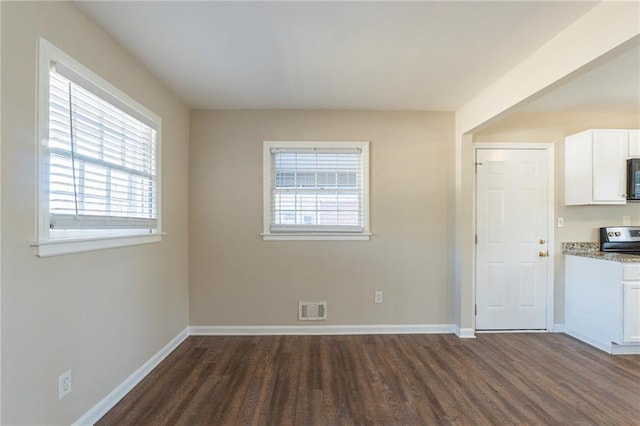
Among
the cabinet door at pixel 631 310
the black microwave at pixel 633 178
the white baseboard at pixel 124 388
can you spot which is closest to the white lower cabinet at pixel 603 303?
the cabinet door at pixel 631 310

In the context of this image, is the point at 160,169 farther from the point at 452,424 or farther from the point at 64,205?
the point at 452,424

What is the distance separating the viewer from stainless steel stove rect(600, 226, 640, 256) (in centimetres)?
336

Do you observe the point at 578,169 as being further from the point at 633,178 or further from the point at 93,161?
the point at 93,161

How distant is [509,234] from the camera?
3475 mm

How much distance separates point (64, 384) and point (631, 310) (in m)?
4.48

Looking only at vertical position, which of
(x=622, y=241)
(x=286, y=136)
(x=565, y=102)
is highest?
(x=565, y=102)

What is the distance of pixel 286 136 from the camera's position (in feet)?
11.2

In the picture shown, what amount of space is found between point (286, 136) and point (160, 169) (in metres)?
1.35

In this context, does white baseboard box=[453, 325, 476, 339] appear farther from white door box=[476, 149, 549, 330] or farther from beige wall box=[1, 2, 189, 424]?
beige wall box=[1, 2, 189, 424]

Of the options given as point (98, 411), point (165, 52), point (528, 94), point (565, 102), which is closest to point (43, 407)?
point (98, 411)

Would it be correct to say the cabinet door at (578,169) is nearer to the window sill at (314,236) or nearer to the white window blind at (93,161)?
the window sill at (314,236)

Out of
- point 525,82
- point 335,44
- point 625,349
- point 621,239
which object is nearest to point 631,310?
point 625,349

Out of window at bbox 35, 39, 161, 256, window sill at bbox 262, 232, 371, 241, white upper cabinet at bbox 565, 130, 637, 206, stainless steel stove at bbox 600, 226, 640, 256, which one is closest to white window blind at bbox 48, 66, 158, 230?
window at bbox 35, 39, 161, 256

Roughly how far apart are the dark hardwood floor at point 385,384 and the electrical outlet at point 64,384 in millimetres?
409
